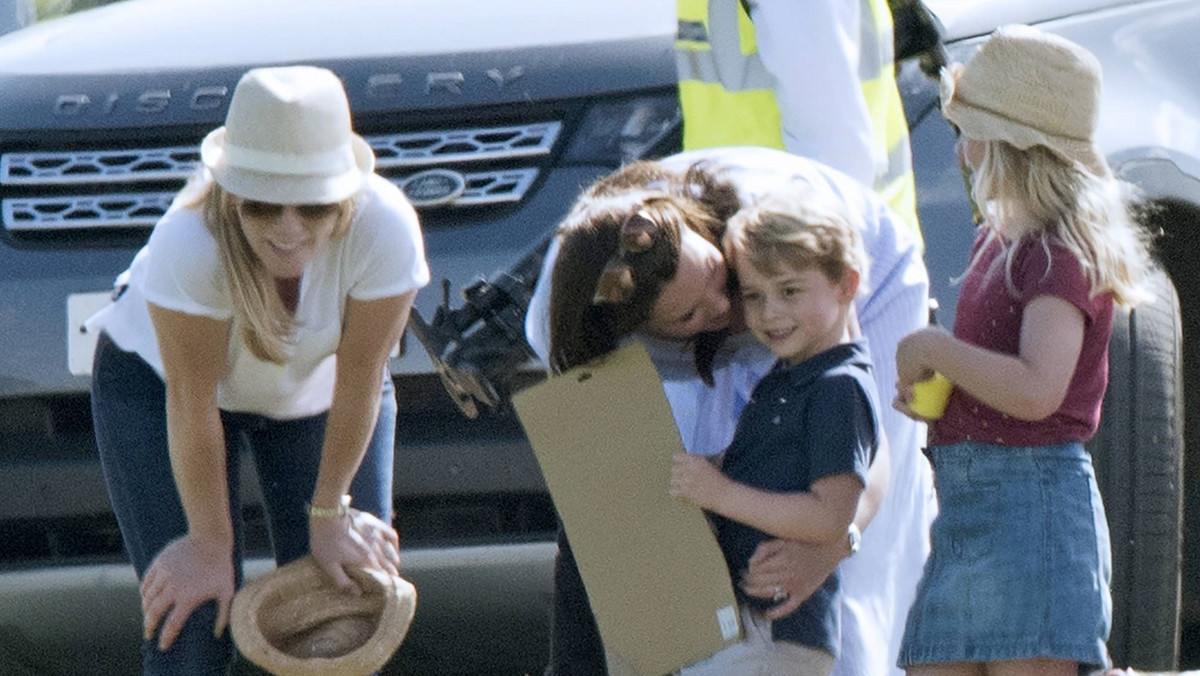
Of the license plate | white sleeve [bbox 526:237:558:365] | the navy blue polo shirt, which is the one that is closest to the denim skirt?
the navy blue polo shirt

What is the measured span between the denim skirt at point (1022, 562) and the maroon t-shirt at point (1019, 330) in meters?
0.03

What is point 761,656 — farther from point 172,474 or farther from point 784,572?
point 172,474

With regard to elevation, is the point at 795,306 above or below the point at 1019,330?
above

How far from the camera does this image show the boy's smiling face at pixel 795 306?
320 cm

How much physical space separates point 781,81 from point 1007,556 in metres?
1.03

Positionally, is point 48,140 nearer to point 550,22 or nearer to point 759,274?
point 550,22

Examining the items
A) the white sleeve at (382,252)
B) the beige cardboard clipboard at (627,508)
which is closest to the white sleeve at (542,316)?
the beige cardboard clipboard at (627,508)

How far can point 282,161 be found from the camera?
11.4 ft

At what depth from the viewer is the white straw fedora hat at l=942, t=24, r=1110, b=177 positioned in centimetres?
344

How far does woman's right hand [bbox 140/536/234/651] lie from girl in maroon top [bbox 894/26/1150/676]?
1.11 meters

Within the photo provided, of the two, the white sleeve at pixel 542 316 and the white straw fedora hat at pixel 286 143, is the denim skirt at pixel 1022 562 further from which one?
the white straw fedora hat at pixel 286 143

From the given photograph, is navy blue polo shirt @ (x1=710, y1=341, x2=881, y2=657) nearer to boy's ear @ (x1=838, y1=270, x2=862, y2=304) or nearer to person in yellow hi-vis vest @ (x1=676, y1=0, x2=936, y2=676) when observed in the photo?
boy's ear @ (x1=838, y1=270, x2=862, y2=304)

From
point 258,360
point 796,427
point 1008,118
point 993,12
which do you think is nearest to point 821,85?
point 1008,118

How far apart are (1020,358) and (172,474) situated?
4.63ft
